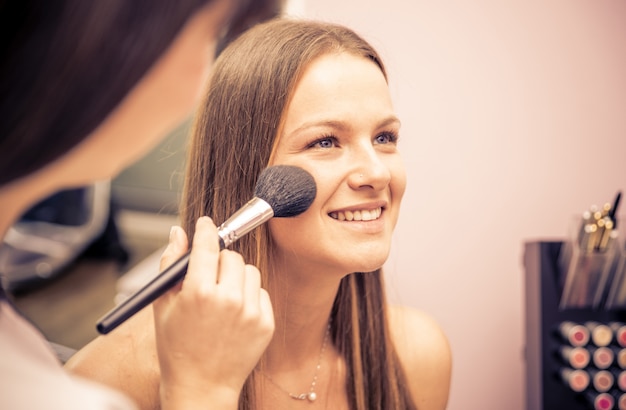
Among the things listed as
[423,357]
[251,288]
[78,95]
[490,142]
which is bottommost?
[423,357]

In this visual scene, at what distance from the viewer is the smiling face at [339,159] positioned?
59 centimetres

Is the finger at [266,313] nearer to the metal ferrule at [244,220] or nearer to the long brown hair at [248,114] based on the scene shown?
the metal ferrule at [244,220]

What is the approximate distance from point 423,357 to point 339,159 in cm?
35

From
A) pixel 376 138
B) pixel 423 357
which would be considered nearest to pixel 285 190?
pixel 376 138

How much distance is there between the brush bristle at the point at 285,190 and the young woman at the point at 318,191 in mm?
39

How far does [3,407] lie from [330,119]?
1.28 feet

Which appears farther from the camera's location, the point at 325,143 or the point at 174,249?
the point at 325,143

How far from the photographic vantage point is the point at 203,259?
421 mm

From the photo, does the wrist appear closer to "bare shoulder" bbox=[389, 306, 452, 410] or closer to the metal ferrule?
the metal ferrule

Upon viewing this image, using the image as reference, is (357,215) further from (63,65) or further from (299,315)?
(63,65)

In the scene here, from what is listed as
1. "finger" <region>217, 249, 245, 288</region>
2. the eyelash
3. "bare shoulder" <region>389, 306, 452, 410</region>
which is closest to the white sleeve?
"finger" <region>217, 249, 245, 288</region>

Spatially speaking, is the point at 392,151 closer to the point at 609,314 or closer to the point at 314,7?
the point at 314,7

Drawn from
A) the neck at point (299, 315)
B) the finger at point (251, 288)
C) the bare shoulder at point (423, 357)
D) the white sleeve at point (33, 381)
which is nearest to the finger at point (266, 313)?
the finger at point (251, 288)

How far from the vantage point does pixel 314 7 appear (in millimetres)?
820
